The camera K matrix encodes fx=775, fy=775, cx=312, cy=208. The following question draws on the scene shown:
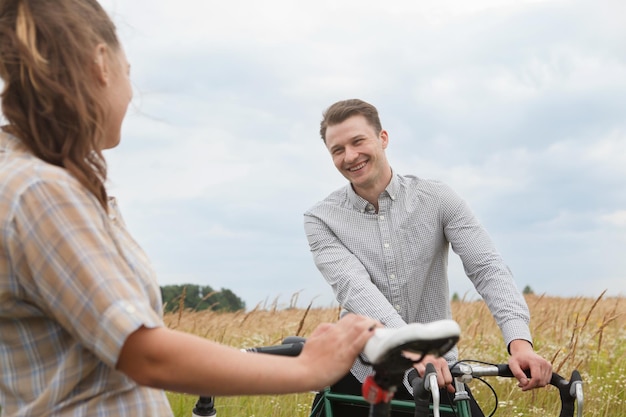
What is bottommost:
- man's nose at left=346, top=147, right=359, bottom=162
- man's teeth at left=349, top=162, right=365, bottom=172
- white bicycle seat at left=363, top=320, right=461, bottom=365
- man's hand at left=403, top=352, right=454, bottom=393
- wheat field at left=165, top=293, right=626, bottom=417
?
wheat field at left=165, top=293, right=626, bottom=417

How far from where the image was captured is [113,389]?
1.48 m

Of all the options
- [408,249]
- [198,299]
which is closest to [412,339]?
[408,249]

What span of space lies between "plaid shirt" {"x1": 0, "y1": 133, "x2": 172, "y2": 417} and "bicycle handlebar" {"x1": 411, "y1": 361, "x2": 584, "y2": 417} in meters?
1.54

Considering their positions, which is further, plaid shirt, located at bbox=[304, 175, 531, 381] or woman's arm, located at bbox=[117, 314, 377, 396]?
plaid shirt, located at bbox=[304, 175, 531, 381]

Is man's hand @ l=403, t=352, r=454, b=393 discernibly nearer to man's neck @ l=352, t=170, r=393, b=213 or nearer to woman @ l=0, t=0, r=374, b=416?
man's neck @ l=352, t=170, r=393, b=213

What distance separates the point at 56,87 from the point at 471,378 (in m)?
2.23

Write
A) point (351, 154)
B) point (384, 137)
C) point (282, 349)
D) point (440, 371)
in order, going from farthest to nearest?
point (384, 137), point (351, 154), point (440, 371), point (282, 349)

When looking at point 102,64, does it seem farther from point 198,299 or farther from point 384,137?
point 198,299

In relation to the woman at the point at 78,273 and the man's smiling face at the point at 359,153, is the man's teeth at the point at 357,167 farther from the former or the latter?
the woman at the point at 78,273

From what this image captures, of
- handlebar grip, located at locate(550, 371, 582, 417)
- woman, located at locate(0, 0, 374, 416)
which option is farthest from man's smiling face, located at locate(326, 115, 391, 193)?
woman, located at locate(0, 0, 374, 416)

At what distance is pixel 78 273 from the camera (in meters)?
1.36

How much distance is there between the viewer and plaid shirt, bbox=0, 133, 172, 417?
53.5 inches

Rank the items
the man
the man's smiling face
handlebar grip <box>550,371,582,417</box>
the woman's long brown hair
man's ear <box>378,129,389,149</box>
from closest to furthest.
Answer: the woman's long brown hair → handlebar grip <box>550,371,582,417</box> → the man → the man's smiling face → man's ear <box>378,129,389,149</box>

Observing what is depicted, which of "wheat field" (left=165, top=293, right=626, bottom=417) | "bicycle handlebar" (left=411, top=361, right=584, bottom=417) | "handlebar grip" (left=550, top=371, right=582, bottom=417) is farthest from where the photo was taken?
"wheat field" (left=165, top=293, right=626, bottom=417)
